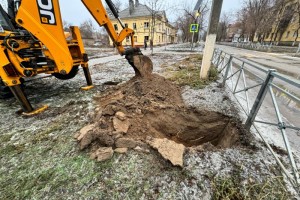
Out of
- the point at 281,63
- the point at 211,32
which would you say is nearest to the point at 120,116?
the point at 211,32

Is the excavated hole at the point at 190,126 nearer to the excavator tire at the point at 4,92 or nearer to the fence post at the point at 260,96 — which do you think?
the fence post at the point at 260,96

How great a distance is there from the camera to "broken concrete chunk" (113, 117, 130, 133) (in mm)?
2633

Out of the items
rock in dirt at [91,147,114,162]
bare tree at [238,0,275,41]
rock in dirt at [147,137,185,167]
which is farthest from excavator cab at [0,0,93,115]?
bare tree at [238,0,275,41]

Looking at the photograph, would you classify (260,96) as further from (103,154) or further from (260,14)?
(260,14)

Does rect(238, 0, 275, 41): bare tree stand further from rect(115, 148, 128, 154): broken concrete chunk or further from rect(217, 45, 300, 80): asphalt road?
rect(115, 148, 128, 154): broken concrete chunk

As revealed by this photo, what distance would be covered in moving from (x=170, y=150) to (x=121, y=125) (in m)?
1.03

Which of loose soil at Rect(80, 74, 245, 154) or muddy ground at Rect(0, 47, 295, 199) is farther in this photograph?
loose soil at Rect(80, 74, 245, 154)

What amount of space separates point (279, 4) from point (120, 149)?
129ft

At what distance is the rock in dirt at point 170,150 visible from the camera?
6.79ft

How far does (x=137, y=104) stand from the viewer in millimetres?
3676

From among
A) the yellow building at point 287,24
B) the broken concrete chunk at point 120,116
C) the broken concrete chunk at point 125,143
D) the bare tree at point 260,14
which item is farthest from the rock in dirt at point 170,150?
the yellow building at point 287,24

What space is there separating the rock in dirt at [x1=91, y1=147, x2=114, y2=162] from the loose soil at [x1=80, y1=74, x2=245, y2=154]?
0.14m

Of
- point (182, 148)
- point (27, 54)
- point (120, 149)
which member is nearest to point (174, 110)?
point (182, 148)

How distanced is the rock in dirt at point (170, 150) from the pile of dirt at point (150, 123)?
12cm
